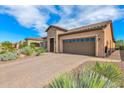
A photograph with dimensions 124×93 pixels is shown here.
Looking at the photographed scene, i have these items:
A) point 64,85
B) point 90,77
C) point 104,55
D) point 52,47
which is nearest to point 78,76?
point 90,77

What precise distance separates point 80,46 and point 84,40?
1.17m

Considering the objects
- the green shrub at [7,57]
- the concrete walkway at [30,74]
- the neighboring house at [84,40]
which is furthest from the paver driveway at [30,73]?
the neighboring house at [84,40]

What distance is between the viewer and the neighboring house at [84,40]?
48.6ft

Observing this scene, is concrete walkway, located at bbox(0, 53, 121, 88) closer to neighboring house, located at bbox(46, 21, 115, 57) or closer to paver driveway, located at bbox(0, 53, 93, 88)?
paver driveway, located at bbox(0, 53, 93, 88)

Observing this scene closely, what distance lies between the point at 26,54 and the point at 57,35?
7.45m

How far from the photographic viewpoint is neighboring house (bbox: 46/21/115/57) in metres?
14.8

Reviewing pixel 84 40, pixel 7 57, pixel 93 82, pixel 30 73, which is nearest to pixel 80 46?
pixel 84 40

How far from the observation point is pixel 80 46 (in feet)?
58.1

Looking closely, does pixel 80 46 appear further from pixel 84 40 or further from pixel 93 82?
pixel 93 82

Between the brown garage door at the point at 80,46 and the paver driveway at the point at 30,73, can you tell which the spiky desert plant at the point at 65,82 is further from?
the brown garage door at the point at 80,46

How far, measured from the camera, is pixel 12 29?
75.8 feet
